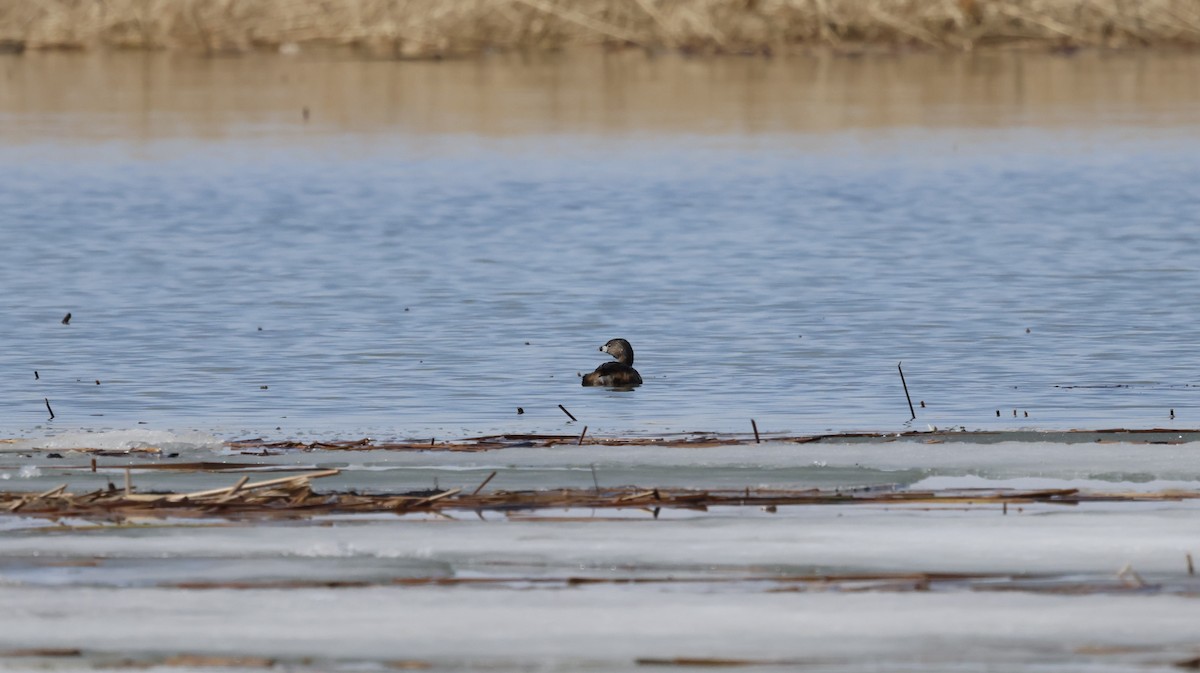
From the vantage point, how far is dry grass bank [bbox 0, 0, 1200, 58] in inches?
1214

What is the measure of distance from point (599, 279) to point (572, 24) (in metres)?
18.0

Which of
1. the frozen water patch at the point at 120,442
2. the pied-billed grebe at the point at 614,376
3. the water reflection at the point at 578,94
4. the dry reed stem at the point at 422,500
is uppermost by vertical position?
the dry reed stem at the point at 422,500

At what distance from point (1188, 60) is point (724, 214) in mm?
14661

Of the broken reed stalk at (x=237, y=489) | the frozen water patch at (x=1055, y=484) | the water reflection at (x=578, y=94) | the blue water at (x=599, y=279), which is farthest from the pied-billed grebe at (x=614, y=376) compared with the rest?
the water reflection at (x=578, y=94)

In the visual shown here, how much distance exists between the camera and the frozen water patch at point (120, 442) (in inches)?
299

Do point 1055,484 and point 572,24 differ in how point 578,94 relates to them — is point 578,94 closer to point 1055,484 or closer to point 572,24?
point 572,24

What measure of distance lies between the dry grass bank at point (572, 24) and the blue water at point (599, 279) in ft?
27.0

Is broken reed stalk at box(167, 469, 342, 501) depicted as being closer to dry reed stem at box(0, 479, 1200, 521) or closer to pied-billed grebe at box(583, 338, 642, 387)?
dry reed stem at box(0, 479, 1200, 521)

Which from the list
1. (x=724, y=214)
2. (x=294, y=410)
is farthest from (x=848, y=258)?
(x=294, y=410)

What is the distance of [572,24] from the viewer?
31.4 m

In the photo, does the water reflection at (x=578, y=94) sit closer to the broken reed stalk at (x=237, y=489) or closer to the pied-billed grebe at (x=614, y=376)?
the pied-billed grebe at (x=614, y=376)

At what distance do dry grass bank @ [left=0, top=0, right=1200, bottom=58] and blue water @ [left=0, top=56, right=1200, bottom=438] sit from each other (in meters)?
8.22

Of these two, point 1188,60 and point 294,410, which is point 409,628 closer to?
point 294,410

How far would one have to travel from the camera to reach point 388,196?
60.8 ft
